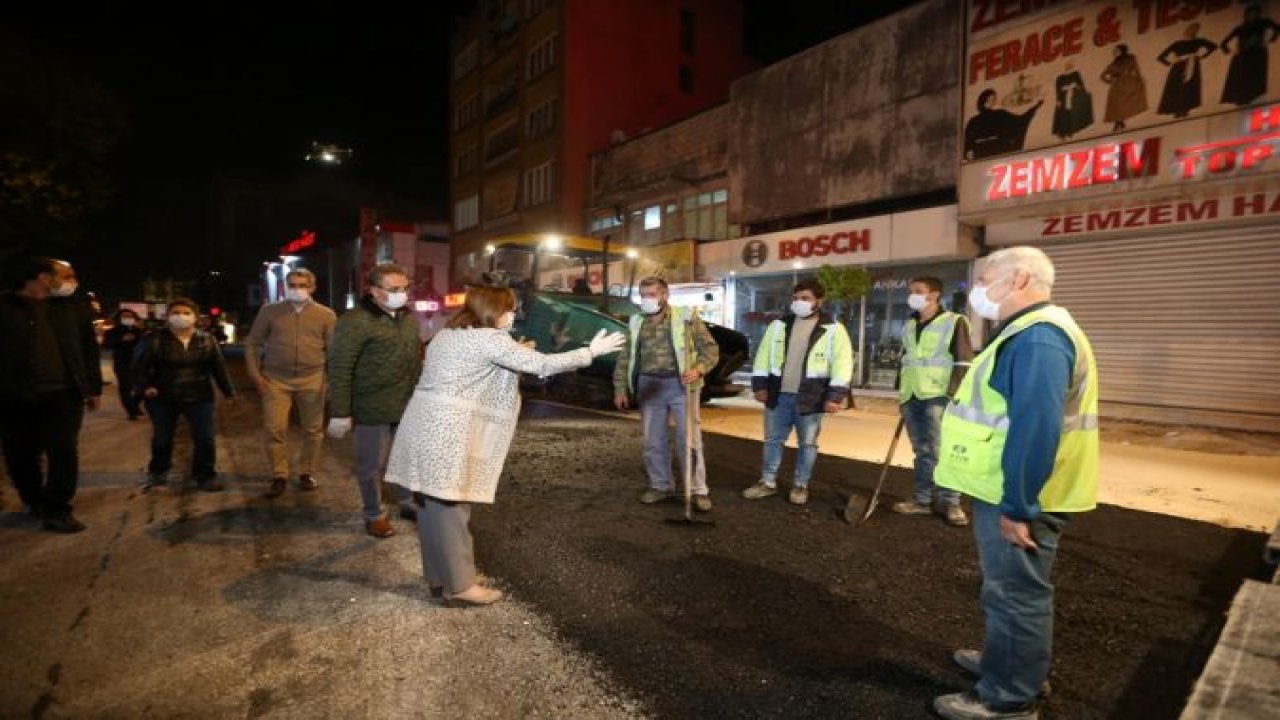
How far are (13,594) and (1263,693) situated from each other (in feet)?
19.0

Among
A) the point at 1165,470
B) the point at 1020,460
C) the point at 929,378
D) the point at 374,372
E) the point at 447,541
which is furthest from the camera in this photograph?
the point at 1165,470

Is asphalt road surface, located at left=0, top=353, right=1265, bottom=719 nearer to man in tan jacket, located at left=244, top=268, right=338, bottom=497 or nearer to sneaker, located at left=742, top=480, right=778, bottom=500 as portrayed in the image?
sneaker, located at left=742, top=480, right=778, bottom=500

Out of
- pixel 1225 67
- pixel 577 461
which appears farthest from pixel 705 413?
pixel 1225 67

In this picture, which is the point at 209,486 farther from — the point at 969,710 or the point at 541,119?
the point at 541,119

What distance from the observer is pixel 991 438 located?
2428 millimetres

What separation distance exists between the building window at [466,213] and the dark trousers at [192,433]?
31.2 m

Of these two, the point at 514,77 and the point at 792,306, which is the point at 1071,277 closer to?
the point at 792,306

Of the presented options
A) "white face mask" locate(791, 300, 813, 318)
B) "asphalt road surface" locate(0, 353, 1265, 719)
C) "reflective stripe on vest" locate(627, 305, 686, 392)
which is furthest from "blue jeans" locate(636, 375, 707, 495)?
"white face mask" locate(791, 300, 813, 318)

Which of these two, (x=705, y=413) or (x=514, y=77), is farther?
(x=514, y=77)

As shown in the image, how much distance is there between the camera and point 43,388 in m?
4.70

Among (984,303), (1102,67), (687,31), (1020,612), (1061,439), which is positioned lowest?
(1020,612)

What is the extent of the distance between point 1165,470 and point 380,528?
8.12 metres

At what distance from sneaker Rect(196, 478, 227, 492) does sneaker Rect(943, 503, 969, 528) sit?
6.17 meters

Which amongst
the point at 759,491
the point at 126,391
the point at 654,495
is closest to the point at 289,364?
the point at 654,495
